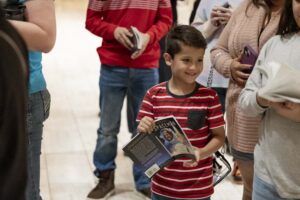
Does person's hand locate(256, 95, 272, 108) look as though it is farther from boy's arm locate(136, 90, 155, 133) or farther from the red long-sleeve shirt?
the red long-sleeve shirt

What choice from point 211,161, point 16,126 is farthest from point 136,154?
point 16,126

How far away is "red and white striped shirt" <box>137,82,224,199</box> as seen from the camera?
1.85 metres

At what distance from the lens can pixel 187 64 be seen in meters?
1.87

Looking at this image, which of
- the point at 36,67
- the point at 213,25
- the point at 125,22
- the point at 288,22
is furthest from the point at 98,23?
the point at 288,22

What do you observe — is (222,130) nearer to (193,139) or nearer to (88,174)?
(193,139)

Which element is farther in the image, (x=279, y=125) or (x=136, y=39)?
(x=136, y=39)

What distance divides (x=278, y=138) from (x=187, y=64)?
0.47 metres

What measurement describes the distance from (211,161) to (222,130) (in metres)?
0.14

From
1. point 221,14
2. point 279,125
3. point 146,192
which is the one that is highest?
point 221,14

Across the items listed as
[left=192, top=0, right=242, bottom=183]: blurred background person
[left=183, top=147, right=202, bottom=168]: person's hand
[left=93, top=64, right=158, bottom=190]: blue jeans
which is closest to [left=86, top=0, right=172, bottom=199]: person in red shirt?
[left=93, top=64, right=158, bottom=190]: blue jeans

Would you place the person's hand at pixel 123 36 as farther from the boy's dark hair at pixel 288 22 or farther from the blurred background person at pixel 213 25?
the boy's dark hair at pixel 288 22

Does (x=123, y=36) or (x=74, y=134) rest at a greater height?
(x=123, y=36)

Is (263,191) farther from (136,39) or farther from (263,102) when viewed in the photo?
(136,39)

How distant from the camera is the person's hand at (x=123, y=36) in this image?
2.61 m
